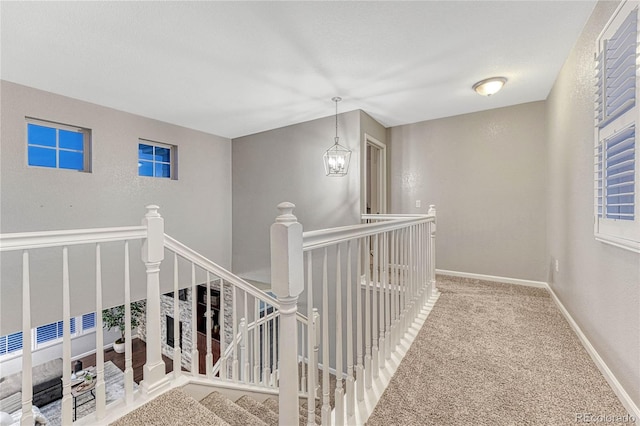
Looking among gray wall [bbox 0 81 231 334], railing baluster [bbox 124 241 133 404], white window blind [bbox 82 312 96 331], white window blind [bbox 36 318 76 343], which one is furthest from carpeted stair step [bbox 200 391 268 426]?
white window blind [bbox 82 312 96 331]

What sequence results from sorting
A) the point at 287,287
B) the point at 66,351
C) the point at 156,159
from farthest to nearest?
the point at 156,159
the point at 66,351
the point at 287,287

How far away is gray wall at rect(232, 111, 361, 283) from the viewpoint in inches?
150

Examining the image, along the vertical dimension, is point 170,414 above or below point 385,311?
below

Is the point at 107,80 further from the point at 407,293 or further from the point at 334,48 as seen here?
the point at 407,293

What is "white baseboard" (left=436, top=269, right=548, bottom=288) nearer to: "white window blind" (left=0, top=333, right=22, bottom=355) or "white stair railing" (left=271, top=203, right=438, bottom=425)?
"white stair railing" (left=271, top=203, right=438, bottom=425)

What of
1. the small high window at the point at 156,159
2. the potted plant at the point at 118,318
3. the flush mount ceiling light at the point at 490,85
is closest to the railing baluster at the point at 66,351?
the small high window at the point at 156,159

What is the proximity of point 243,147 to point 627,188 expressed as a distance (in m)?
4.74

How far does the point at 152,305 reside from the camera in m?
1.62

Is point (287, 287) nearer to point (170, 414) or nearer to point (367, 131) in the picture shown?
point (170, 414)

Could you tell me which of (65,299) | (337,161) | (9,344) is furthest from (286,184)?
(9,344)

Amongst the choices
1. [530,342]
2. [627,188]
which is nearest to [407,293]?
[530,342]

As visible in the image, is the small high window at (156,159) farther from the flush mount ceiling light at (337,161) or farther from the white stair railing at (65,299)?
the white stair railing at (65,299)

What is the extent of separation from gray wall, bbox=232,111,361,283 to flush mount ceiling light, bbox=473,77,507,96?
1413mm

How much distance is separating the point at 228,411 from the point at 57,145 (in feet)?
11.6
